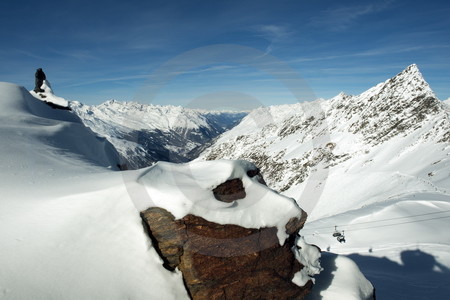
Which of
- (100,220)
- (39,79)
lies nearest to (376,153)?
(100,220)

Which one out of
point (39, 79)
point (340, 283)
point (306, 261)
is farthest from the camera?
point (39, 79)

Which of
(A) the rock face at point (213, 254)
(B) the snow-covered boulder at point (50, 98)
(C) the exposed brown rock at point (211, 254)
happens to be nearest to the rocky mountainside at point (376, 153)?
(A) the rock face at point (213, 254)

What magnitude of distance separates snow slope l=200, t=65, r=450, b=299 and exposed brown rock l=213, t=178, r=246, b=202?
6.80m

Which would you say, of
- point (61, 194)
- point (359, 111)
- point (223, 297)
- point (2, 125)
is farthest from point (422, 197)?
point (359, 111)

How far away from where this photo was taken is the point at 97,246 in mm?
9023

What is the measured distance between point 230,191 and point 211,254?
9.97 ft

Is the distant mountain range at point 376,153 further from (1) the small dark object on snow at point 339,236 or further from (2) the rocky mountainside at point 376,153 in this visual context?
(1) the small dark object on snow at point 339,236

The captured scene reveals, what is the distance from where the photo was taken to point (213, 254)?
969cm

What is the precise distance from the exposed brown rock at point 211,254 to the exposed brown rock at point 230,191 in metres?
1.57

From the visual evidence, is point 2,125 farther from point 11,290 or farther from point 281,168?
point 281,168

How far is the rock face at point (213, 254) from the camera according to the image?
9.63m

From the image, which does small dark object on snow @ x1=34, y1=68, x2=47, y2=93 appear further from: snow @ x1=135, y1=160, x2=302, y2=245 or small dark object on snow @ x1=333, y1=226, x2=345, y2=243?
small dark object on snow @ x1=333, y1=226, x2=345, y2=243

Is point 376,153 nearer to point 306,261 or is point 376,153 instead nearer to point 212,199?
point 306,261

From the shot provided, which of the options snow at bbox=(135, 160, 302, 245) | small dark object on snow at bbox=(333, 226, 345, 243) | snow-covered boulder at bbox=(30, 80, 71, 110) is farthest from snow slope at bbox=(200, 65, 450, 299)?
snow-covered boulder at bbox=(30, 80, 71, 110)
